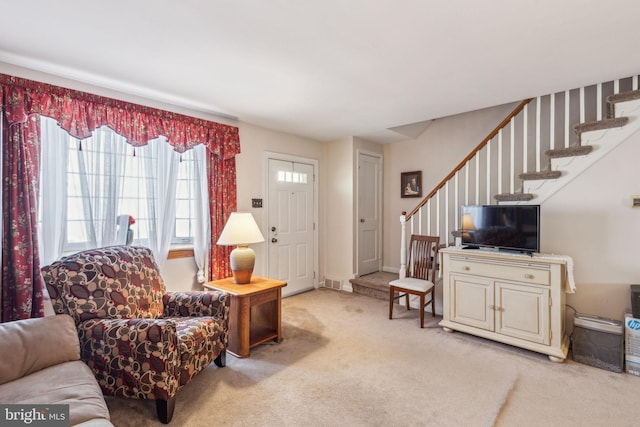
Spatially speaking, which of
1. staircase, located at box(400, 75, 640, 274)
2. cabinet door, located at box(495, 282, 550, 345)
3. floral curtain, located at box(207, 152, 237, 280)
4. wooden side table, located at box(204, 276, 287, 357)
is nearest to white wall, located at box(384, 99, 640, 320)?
staircase, located at box(400, 75, 640, 274)

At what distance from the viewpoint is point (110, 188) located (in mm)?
2820

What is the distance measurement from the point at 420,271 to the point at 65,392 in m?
3.36

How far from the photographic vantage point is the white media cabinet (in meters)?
2.60

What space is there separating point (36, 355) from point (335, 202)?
383cm

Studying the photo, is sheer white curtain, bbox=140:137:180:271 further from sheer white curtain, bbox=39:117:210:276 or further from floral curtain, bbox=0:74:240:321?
floral curtain, bbox=0:74:240:321

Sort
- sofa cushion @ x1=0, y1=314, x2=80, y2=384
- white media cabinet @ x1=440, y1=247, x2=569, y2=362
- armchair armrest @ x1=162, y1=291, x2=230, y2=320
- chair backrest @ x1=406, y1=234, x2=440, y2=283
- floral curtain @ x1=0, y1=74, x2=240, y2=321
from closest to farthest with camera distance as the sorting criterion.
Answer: sofa cushion @ x1=0, y1=314, x2=80, y2=384 < floral curtain @ x1=0, y1=74, x2=240, y2=321 < armchair armrest @ x1=162, y1=291, x2=230, y2=320 < white media cabinet @ x1=440, y1=247, x2=569, y2=362 < chair backrest @ x1=406, y1=234, x2=440, y2=283

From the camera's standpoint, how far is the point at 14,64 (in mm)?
2354

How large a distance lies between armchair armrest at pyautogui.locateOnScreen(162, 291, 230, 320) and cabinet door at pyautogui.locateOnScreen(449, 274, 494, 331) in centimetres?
226

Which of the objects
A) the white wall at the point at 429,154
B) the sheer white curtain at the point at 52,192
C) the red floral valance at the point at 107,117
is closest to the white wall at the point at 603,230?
the white wall at the point at 429,154

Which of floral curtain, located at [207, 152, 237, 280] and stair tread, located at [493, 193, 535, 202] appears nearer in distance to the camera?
stair tread, located at [493, 193, 535, 202]

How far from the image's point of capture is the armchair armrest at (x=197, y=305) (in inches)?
97.4

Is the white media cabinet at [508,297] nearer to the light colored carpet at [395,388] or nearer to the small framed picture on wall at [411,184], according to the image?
the light colored carpet at [395,388]

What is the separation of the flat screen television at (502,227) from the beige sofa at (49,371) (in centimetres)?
320

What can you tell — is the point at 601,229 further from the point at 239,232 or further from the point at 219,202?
the point at 219,202
